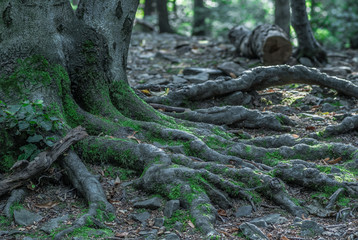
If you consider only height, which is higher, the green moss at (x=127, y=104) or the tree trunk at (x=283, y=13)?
the tree trunk at (x=283, y=13)

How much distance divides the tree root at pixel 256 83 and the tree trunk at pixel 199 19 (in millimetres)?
9904

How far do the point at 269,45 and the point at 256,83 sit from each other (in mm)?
3656

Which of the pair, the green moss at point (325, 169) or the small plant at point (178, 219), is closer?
the small plant at point (178, 219)

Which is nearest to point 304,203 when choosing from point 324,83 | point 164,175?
point 164,175

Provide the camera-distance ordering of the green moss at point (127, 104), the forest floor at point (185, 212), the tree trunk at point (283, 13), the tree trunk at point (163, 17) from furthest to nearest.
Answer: the tree trunk at point (163, 17) < the tree trunk at point (283, 13) < the green moss at point (127, 104) < the forest floor at point (185, 212)

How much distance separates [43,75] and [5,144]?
0.88 m

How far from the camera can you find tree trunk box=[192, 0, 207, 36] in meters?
17.0

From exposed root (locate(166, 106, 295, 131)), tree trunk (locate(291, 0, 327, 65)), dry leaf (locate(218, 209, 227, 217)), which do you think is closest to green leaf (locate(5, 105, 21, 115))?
dry leaf (locate(218, 209, 227, 217))

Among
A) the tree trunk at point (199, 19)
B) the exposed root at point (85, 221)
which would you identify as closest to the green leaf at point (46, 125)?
the exposed root at point (85, 221)

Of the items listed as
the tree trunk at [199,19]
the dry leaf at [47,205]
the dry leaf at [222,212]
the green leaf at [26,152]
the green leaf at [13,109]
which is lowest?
the dry leaf at [222,212]

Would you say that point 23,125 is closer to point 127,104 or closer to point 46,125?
point 46,125

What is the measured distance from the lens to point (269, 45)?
10.9m

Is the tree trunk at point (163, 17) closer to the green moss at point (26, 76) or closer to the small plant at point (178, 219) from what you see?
the green moss at point (26, 76)

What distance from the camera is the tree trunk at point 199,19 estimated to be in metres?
17.0
